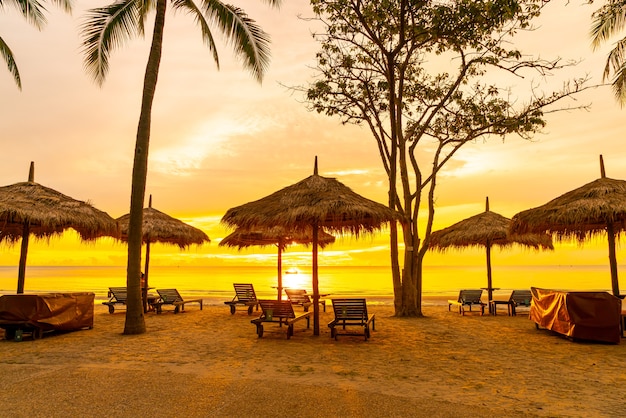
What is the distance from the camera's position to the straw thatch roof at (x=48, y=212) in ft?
30.6

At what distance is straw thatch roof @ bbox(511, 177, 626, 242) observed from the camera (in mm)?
9008

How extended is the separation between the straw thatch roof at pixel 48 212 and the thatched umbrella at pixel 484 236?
10.3 meters

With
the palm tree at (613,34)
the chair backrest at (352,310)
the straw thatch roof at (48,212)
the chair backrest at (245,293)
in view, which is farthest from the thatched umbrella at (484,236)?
the straw thatch roof at (48,212)

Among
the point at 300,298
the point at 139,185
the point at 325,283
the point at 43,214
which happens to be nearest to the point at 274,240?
the point at 300,298

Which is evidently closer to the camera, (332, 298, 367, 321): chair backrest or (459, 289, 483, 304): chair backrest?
(332, 298, 367, 321): chair backrest

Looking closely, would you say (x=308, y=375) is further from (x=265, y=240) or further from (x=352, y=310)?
(x=265, y=240)

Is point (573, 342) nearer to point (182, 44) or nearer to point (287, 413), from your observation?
point (287, 413)

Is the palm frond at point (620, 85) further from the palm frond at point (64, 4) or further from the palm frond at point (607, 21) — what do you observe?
the palm frond at point (64, 4)

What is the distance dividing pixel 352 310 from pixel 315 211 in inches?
79.1

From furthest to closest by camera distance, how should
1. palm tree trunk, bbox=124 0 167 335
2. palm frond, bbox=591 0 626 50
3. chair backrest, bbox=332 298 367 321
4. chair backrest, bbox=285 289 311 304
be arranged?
chair backrest, bbox=285 289 311 304 → palm frond, bbox=591 0 626 50 → palm tree trunk, bbox=124 0 167 335 → chair backrest, bbox=332 298 367 321

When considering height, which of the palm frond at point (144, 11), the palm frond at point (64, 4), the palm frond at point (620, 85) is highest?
the palm frond at point (64, 4)

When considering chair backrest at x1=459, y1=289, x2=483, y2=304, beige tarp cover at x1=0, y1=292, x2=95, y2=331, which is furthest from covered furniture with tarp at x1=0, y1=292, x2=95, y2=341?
chair backrest at x1=459, y1=289, x2=483, y2=304

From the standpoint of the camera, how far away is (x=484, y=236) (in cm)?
1382

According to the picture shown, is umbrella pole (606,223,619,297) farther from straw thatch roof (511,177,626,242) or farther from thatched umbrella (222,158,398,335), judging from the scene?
thatched umbrella (222,158,398,335)
